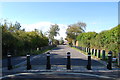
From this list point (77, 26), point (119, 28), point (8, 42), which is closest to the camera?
point (119, 28)

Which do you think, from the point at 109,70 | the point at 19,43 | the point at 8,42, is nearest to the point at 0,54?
the point at 8,42

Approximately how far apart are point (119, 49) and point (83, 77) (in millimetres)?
6727

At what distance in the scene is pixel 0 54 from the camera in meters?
12.7

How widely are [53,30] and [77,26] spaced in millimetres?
11596

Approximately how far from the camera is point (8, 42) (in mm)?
12914

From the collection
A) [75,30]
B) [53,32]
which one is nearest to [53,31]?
[53,32]

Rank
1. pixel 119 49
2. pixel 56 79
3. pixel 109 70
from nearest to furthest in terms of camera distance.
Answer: pixel 56 79 → pixel 109 70 → pixel 119 49

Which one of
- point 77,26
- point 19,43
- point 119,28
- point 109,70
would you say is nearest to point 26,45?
point 19,43

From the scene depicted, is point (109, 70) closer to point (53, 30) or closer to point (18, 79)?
point (18, 79)

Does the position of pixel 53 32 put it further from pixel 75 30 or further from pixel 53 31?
pixel 75 30

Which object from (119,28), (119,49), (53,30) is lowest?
(119,49)

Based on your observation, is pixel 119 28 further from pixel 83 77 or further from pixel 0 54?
pixel 0 54

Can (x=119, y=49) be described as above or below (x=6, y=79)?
above

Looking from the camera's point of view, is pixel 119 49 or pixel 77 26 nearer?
pixel 119 49
